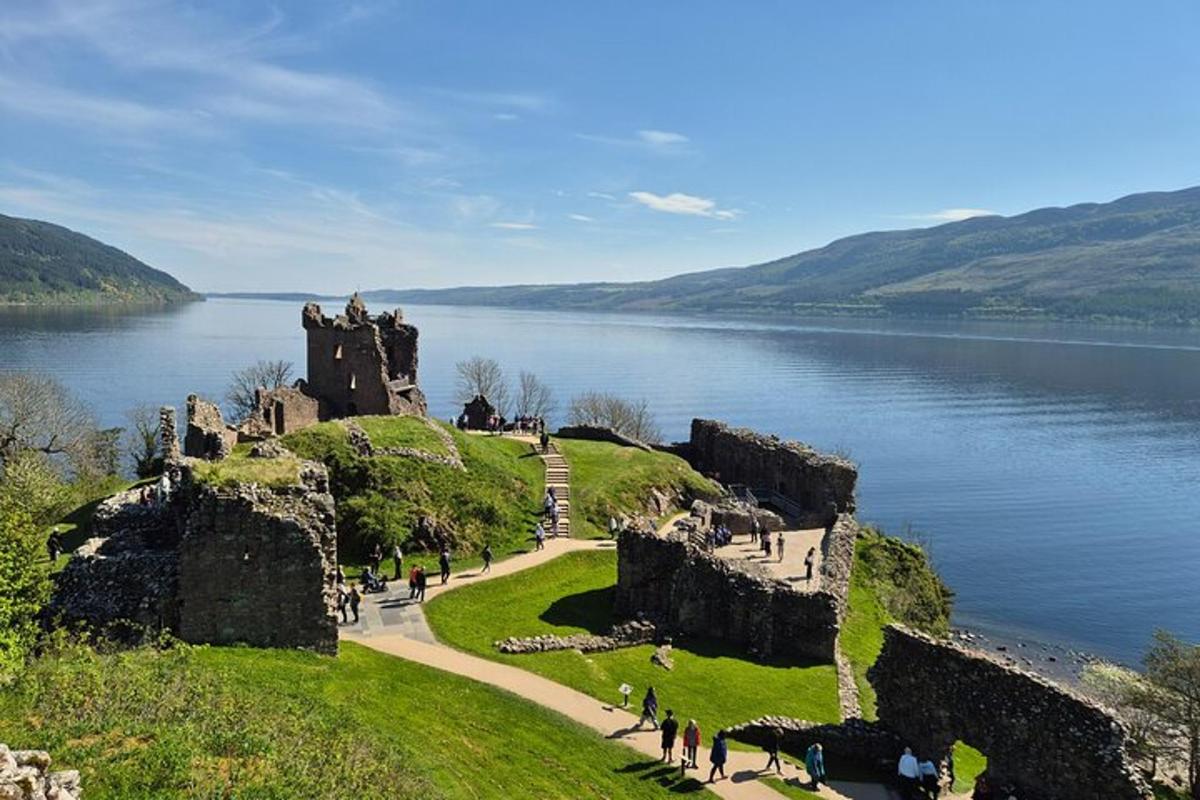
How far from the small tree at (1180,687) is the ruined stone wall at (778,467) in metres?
18.8

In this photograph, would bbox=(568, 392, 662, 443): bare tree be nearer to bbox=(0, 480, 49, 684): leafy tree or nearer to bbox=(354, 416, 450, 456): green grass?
bbox=(354, 416, 450, 456): green grass

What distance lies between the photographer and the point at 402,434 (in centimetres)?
4834

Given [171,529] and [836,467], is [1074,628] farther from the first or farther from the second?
[171,529]

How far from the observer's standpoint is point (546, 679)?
1145 inches

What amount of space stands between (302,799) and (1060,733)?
2055 cm

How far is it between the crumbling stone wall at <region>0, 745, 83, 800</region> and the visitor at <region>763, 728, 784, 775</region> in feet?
61.1

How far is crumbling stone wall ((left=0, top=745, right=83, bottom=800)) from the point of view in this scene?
11.3m

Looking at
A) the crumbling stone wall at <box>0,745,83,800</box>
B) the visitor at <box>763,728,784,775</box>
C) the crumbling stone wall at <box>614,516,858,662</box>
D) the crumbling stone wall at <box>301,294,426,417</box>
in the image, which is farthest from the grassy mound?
the crumbling stone wall at <box>0,745,83,800</box>

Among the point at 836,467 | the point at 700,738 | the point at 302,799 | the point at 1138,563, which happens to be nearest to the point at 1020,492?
the point at 1138,563

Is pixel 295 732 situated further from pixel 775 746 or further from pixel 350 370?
pixel 350 370

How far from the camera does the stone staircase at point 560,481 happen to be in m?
47.6

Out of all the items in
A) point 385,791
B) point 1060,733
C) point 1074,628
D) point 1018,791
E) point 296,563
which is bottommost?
point 1074,628

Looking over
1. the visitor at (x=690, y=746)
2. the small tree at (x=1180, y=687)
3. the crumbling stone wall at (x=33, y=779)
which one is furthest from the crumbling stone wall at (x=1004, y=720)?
the crumbling stone wall at (x=33, y=779)

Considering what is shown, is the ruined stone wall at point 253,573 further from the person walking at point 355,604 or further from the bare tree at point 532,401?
the bare tree at point 532,401
